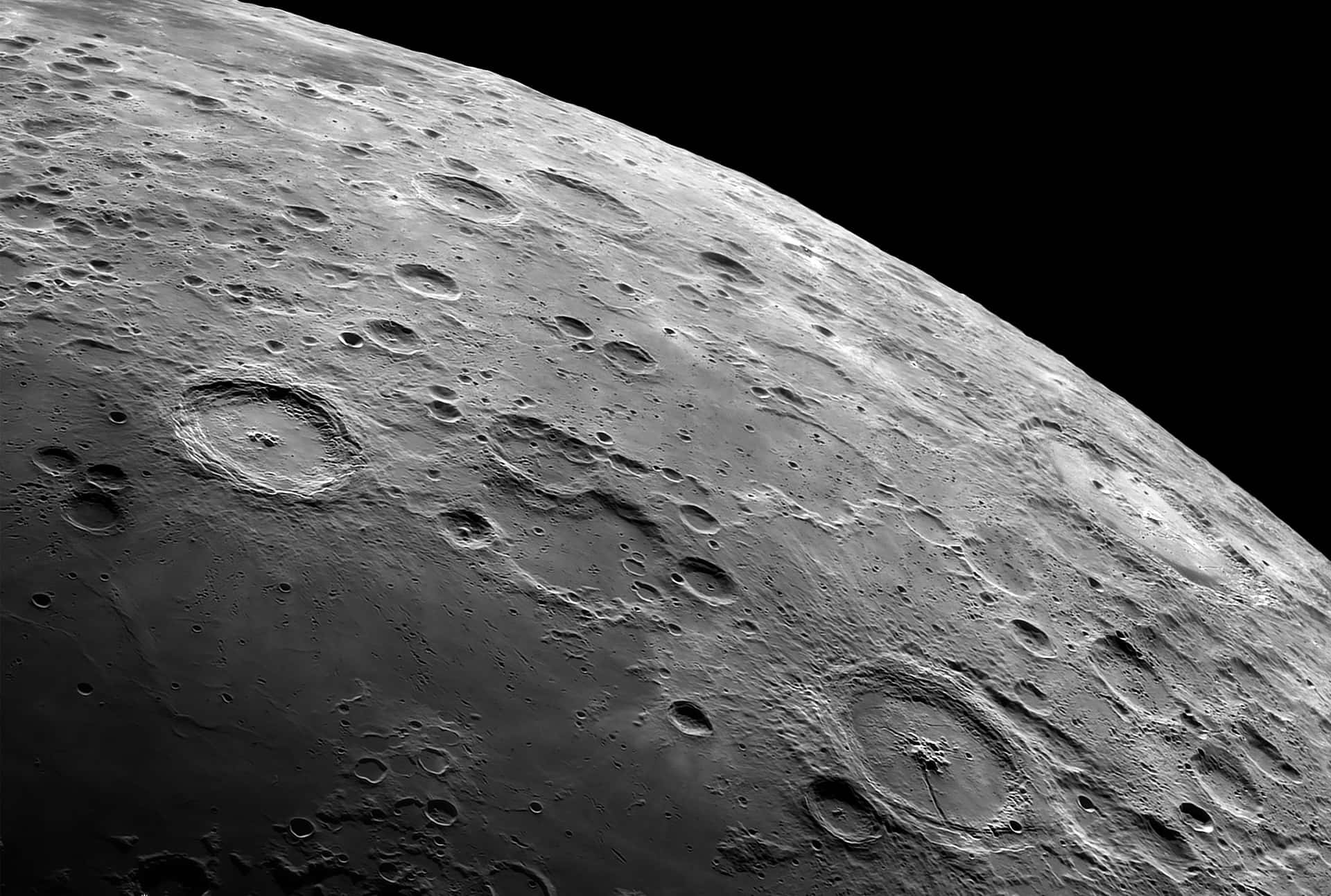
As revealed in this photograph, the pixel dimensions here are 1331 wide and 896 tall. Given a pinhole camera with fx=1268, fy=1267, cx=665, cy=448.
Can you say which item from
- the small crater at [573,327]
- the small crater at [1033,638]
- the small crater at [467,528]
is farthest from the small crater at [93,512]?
the small crater at [1033,638]

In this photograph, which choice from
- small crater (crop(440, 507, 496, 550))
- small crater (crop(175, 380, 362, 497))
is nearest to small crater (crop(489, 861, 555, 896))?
small crater (crop(440, 507, 496, 550))

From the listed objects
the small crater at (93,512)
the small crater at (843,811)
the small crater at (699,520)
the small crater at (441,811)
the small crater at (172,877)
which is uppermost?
the small crater at (699,520)

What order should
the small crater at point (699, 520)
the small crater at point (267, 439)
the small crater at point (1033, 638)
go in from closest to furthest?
the small crater at point (267, 439) → the small crater at point (699, 520) → the small crater at point (1033, 638)

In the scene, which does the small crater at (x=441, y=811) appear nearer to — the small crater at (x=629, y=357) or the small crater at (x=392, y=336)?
the small crater at (x=392, y=336)

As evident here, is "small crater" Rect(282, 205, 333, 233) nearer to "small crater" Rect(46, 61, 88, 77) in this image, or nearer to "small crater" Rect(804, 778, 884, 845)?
"small crater" Rect(46, 61, 88, 77)

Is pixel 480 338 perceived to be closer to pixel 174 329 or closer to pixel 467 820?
pixel 174 329

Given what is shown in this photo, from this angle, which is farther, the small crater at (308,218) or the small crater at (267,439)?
the small crater at (308,218)

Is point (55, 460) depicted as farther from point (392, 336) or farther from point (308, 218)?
point (308, 218)
